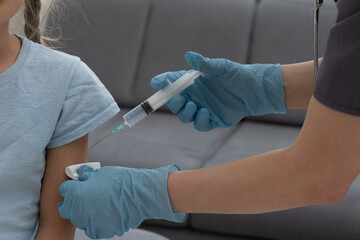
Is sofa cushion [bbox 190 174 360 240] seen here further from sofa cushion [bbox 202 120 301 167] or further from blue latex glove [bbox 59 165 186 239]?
blue latex glove [bbox 59 165 186 239]

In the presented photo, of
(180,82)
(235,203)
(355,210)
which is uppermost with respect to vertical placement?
(180,82)

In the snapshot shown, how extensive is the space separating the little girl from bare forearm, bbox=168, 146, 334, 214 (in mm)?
271

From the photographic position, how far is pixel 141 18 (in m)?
2.69

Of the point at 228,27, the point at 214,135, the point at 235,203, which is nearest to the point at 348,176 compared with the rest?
the point at 235,203

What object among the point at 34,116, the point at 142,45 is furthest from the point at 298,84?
the point at 142,45

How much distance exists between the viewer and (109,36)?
2688 mm

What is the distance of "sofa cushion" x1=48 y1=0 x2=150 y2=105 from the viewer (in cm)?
266

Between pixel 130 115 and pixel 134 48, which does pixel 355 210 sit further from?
pixel 134 48

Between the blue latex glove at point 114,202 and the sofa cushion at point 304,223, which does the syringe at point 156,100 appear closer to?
the blue latex glove at point 114,202

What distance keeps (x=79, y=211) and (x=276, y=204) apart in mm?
412

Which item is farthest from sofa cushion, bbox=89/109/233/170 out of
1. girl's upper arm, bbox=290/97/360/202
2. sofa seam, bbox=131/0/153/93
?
girl's upper arm, bbox=290/97/360/202

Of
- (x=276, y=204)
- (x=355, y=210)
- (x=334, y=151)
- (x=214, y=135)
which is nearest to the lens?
(x=334, y=151)

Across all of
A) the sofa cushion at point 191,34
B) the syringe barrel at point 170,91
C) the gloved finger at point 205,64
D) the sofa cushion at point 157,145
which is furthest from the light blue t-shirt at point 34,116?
the sofa cushion at point 191,34

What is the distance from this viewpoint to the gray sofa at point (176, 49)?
2.19 meters
